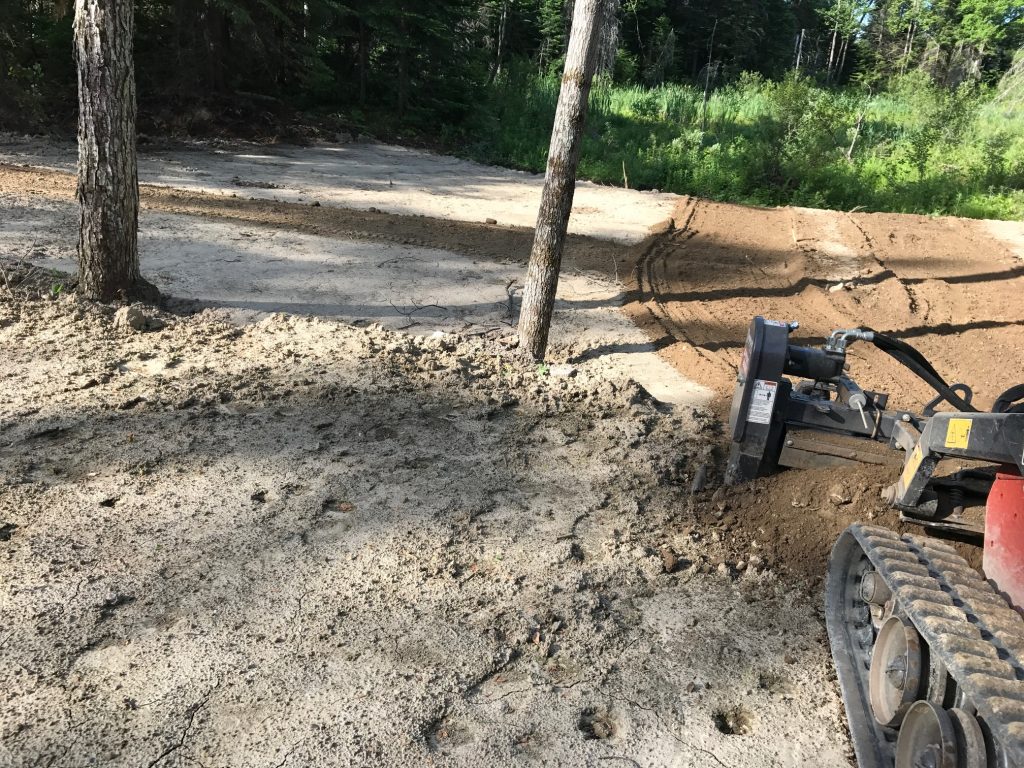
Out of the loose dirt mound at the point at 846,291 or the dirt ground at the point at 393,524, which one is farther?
the loose dirt mound at the point at 846,291

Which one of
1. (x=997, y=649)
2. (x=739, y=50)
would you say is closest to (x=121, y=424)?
(x=997, y=649)

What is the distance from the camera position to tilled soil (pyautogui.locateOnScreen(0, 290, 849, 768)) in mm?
2982

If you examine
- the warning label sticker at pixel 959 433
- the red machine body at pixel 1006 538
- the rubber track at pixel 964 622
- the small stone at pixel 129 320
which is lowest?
the small stone at pixel 129 320

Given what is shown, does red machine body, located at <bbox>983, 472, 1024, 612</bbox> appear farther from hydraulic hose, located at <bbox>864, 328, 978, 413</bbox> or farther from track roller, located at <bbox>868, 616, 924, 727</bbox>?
hydraulic hose, located at <bbox>864, 328, 978, 413</bbox>

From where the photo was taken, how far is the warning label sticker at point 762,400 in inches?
149

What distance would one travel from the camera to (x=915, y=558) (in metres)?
3.03

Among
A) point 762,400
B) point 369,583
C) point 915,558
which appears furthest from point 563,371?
point 915,558

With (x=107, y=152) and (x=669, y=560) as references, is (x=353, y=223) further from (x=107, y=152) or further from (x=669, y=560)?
(x=669, y=560)

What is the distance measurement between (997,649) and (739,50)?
55.3m

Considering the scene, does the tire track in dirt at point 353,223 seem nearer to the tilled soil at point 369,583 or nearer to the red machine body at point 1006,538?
the tilled soil at point 369,583

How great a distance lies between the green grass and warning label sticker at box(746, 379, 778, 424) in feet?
49.4

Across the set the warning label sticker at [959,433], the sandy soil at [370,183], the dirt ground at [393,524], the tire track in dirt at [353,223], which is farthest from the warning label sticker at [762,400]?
the sandy soil at [370,183]

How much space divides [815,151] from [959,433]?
1760cm

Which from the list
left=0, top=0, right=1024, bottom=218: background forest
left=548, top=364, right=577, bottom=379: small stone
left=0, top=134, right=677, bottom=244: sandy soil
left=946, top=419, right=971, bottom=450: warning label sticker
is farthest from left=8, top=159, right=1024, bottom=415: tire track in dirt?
left=0, top=0, right=1024, bottom=218: background forest
